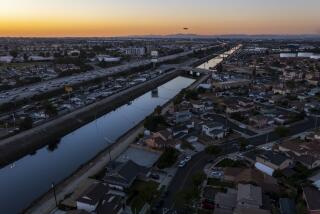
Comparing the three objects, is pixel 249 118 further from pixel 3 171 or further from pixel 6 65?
pixel 6 65

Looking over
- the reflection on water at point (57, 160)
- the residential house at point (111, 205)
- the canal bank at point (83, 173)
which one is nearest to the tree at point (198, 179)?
the residential house at point (111, 205)

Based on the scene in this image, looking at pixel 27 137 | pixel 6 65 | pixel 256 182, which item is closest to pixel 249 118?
pixel 256 182

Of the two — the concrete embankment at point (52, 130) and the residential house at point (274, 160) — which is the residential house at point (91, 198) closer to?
the residential house at point (274, 160)

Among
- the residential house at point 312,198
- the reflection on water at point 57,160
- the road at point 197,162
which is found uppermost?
the residential house at point 312,198

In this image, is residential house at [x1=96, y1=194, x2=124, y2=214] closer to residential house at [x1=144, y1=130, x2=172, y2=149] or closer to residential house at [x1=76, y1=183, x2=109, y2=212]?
residential house at [x1=76, y1=183, x2=109, y2=212]

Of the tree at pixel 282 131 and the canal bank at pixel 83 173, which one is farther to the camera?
the tree at pixel 282 131

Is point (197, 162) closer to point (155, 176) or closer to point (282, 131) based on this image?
point (155, 176)

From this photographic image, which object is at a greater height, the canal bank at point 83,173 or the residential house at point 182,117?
the residential house at point 182,117

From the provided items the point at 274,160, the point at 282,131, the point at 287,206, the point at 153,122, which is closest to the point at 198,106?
the point at 153,122
